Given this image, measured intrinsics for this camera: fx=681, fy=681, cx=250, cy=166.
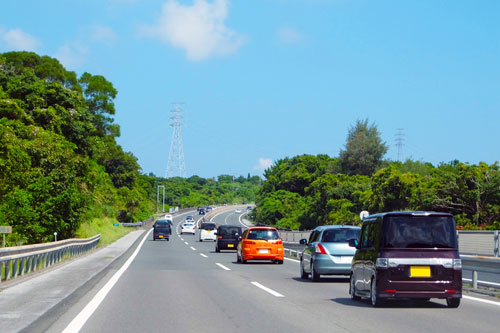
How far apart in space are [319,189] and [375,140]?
1023 inches

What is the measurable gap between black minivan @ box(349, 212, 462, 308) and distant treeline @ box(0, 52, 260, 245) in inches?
1118

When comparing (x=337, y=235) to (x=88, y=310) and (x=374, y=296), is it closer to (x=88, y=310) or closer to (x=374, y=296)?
(x=374, y=296)

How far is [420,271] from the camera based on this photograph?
12.5 metres

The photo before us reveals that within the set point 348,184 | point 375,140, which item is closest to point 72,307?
point 348,184

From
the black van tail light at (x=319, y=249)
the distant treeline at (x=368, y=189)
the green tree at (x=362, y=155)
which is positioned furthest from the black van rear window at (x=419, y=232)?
the green tree at (x=362, y=155)

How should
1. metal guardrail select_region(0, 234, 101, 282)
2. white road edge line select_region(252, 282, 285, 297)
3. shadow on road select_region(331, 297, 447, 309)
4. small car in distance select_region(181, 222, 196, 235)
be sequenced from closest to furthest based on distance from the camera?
1. shadow on road select_region(331, 297, 447, 309)
2. white road edge line select_region(252, 282, 285, 297)
3. metal guardrail select_region(0, 234, 101, 282)
4. small car in distance select_region(181, 222, 196, 235)

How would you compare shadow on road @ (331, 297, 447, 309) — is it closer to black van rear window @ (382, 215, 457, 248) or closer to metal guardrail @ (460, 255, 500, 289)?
black van rear window @ (382, 215, 457, 248)

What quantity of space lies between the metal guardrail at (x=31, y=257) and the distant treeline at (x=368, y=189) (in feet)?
109

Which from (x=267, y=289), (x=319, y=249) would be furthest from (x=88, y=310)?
(x=319, y=249)

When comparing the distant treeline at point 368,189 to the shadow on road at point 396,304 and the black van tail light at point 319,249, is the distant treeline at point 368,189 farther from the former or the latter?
the shadow on road at point 396,304

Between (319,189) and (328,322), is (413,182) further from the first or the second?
(328,322)

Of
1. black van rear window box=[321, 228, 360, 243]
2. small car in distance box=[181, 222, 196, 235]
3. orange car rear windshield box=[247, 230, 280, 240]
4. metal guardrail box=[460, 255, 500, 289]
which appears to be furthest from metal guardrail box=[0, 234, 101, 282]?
small car in distance box=[181, 222, 196, 235]

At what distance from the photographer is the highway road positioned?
33.1 ft

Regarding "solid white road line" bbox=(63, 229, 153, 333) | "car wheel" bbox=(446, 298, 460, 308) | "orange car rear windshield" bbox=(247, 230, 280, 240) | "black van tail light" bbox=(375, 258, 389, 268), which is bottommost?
"solid white road line" bbox=(63, 229, 153, 333)
